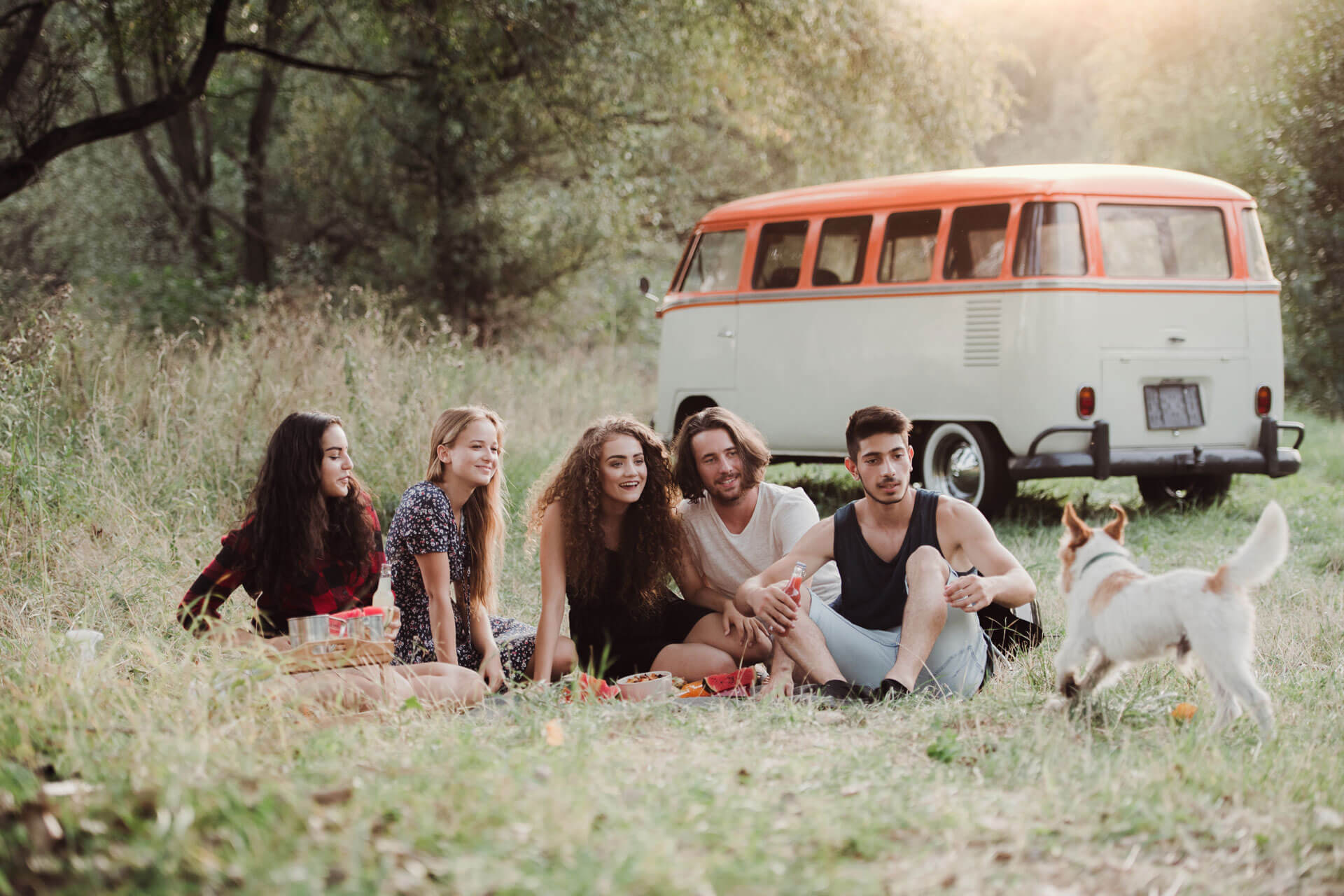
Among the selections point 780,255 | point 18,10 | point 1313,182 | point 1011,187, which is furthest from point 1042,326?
point 1313,182

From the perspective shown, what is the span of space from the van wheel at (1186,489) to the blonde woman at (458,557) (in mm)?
6087

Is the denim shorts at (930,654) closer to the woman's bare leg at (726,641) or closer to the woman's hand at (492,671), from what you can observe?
the woman's bare leg at (726,641)

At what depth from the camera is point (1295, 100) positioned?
1855 centimetres

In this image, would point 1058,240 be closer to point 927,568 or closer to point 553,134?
point 927,568

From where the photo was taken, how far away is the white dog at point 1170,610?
3.44m

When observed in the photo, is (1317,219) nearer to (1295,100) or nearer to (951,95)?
(1295,100)

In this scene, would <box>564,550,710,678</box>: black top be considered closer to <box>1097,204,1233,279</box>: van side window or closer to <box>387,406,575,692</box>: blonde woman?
<box>387,406,575,692</box>: blonde woman

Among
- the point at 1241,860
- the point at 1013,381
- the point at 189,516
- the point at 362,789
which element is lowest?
the point at 1241,860

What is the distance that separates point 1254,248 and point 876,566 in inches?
219

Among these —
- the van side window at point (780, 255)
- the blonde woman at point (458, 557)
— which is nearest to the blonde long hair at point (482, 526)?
the blonde woman at point (458, 557)

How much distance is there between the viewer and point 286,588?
4371 mm

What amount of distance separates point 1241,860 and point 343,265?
1639cm

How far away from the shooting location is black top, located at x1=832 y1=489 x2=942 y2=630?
4.71 metres

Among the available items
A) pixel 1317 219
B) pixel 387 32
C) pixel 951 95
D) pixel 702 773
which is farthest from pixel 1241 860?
pixel 1317 219
